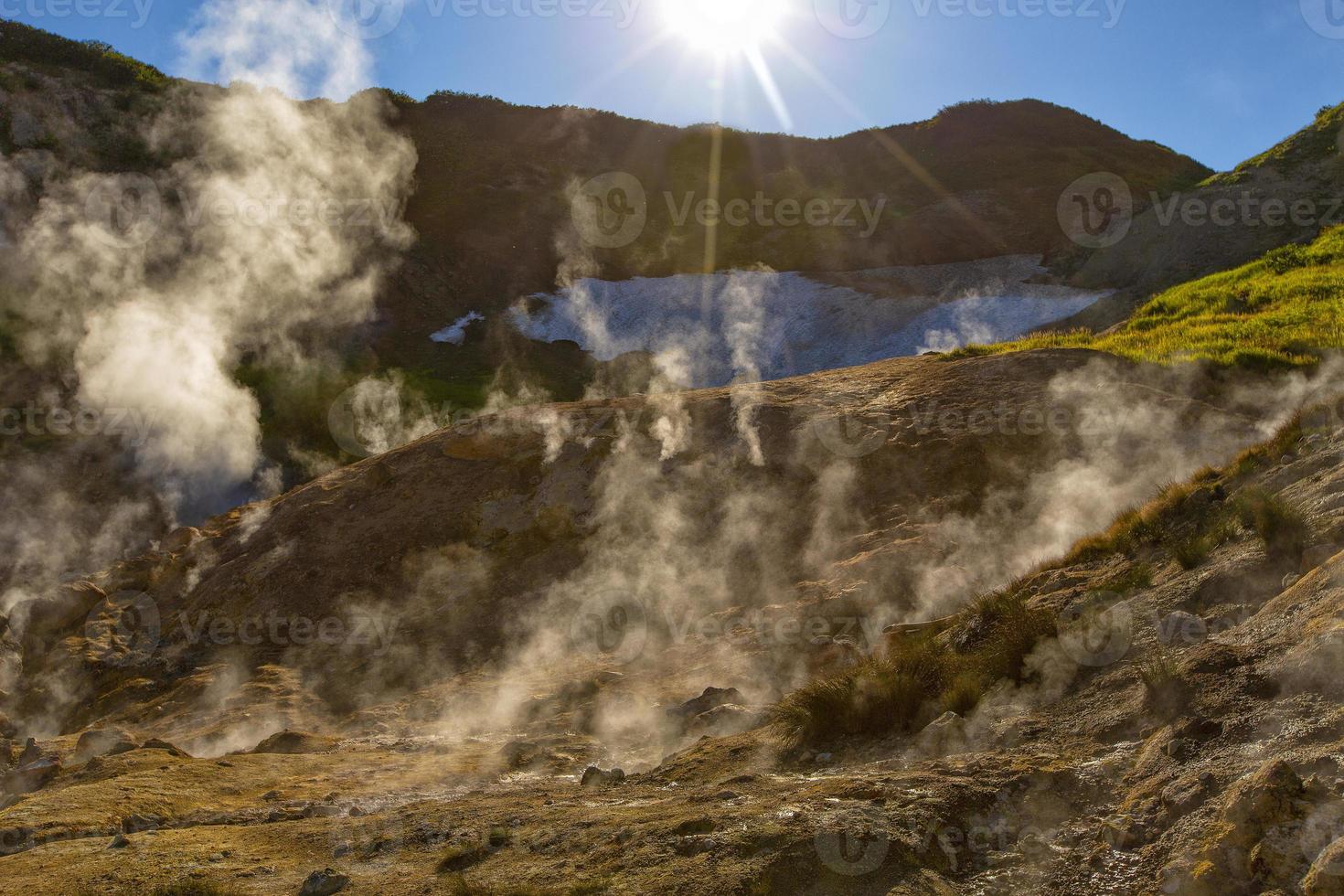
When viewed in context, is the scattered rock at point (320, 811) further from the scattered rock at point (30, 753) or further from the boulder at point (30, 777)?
the scattered rock at point (30, 753)

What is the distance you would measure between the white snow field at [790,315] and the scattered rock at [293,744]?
2264cm

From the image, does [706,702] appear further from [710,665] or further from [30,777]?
[30,777]

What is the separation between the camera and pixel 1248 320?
15320 millimetres

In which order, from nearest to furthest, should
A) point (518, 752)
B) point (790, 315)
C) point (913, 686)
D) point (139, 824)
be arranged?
point (913, 686), point (139, 824), point (518, 752), point (790, 315)

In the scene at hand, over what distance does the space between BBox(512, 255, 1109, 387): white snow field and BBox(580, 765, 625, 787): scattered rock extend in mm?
23951

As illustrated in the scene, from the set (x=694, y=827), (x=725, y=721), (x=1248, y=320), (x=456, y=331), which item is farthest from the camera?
(x=456, y=331)

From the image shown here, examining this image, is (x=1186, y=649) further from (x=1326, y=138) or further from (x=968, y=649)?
(x=1326, y=138)

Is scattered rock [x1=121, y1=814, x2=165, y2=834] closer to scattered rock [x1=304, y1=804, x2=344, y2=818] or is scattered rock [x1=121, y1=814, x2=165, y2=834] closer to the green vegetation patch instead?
scattered rock [x1=304, y1=804, x2=344, y2=818]

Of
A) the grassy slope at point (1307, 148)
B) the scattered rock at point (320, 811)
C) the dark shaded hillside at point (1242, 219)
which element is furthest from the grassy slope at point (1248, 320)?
the scattered rock at point (320, 811)

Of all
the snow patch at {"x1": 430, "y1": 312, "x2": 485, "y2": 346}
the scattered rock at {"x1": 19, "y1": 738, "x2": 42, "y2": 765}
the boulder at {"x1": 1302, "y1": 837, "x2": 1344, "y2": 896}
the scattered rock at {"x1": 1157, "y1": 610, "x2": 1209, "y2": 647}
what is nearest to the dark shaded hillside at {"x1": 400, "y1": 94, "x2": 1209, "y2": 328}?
the snow patch at {"x1": 430, "y1": 312, "x2": 485, "y2": 346}

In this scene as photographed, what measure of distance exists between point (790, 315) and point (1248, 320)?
63.5 ft

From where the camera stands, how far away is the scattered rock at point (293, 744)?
881 cm

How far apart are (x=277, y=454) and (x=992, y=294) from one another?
2340cm

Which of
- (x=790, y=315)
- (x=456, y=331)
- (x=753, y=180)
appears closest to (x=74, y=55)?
(x=456, y=331)
